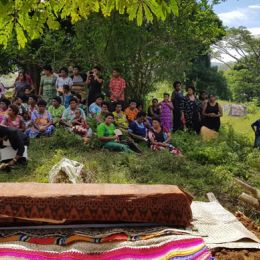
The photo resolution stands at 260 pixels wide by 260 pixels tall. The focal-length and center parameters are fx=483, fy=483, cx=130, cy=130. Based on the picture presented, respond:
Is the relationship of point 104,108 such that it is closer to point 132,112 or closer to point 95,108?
point 95,108

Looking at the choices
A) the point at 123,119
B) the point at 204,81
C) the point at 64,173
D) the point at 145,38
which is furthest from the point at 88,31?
the point at 204,81

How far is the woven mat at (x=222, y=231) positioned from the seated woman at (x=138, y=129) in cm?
565

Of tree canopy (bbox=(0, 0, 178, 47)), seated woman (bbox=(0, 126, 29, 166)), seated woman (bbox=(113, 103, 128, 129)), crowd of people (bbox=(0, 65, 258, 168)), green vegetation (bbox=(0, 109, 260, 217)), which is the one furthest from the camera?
seated woman (bbox=(113, 103, 128, 129))

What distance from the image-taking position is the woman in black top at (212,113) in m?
12.2

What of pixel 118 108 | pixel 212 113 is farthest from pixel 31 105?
pixel 212 113


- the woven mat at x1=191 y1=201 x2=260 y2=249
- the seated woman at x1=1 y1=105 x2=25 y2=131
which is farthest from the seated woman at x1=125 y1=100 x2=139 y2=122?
the woven mat at x1=191 y1=201 x2=260 y2=249

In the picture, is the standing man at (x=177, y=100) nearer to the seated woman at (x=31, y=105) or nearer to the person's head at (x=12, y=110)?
the seated woman at (x=31, y=105)

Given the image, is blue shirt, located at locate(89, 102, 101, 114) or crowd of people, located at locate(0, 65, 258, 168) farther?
blue shirt, located at locate(89, 102, 101, 114)

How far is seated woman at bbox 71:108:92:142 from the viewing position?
10240 mm

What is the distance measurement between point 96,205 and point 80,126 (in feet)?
22.3

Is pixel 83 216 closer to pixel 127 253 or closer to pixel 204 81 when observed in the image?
pixel 127 253

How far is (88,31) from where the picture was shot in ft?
42.7

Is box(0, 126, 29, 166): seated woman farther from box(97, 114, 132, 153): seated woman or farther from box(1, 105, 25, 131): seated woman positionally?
box(97, 114, 132, 153): seated woman

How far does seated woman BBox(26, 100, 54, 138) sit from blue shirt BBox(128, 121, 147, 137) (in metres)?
1.72
